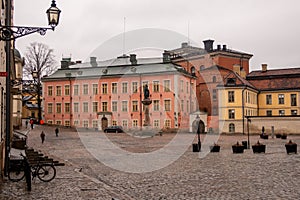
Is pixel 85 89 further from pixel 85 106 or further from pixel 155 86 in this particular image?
pixel 155 86

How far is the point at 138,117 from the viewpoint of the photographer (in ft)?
200

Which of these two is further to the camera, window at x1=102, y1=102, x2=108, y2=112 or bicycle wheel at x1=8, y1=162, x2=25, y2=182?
window at x1=102, y1=102, x2=108, y2=112

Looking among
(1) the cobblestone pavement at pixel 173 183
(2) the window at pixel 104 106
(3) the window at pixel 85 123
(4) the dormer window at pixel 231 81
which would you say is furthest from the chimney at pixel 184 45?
(1) the cobblestone pavement at pixel 173 183

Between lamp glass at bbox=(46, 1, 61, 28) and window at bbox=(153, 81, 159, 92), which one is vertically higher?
window at bbox=(153, 81, 159, 92)

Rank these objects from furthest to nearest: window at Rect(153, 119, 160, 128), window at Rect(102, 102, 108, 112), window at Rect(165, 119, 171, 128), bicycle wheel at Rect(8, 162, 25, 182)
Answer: window at Rect(102, 102, 108, 112)
window at Rect(153, 119, 160, 128)
window at Rect(165, 119, 171, 128)
bicycle wheel at Rect(8, 162, 25, 182)

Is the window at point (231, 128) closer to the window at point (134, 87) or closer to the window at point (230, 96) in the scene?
the window at point (230, 96)

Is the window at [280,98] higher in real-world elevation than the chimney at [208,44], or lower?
lower

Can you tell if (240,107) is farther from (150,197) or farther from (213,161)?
(150,197)

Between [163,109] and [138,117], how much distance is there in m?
4.26

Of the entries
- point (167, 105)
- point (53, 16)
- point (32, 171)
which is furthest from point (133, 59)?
point (53, 16)

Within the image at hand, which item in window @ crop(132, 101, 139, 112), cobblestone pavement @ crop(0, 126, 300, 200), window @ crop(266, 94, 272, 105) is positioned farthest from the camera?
window @ crop(266, 94, 272, 105)

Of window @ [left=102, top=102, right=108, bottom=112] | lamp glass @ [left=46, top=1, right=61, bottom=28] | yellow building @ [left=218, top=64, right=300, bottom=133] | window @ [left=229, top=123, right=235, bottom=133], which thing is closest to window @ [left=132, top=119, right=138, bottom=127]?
window @ [left=102, top=102, right=108, bottom=112]

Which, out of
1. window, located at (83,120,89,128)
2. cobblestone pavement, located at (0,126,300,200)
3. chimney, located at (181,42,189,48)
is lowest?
cobblestone pavement, located at (0,126,300,200)

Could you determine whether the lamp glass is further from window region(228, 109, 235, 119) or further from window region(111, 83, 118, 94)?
window region(111, 83, 118, 94)
